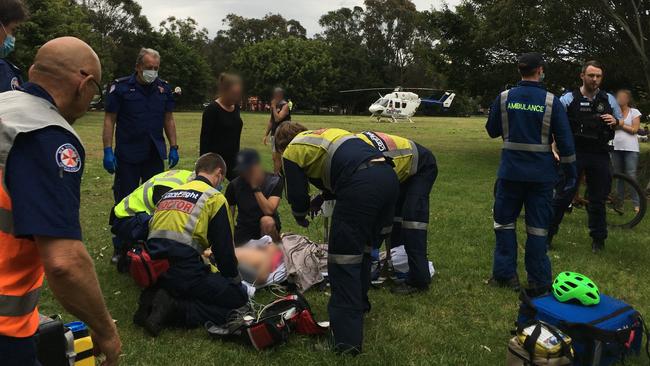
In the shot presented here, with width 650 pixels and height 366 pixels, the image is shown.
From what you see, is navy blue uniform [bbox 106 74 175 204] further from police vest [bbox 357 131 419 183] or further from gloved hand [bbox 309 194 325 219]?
police vest [bbox 357 131 419 183]

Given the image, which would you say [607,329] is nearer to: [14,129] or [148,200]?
[14,129]

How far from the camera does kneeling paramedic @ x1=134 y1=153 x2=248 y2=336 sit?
4125mm

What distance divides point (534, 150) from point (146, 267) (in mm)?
3619

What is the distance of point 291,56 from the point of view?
64938 millimetres

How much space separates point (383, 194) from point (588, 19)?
11367 mm

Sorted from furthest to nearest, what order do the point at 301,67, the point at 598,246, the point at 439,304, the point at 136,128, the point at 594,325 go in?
the point at 301,67 < the point at 598,246 < the point at 136,128 < the point at 439,304 < the point at 594,325

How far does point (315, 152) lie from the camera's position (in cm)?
392

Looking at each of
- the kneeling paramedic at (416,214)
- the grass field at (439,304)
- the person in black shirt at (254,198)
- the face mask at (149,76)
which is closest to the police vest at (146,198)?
the person in black shirt at (254,198)

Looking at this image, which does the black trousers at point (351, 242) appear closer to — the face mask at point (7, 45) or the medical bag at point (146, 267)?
the medical bag at point (146, 267)

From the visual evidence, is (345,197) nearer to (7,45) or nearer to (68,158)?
(68,158)

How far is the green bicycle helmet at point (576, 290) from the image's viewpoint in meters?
3.68

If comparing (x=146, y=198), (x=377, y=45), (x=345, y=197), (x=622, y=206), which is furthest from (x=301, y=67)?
(x=345, y=197)

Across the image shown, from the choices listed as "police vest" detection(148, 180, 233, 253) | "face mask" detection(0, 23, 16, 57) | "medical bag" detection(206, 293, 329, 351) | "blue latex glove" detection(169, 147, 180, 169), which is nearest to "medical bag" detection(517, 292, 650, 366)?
"medical bag" detection(206, 293, 329, 351)

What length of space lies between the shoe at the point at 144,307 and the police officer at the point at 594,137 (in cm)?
489
